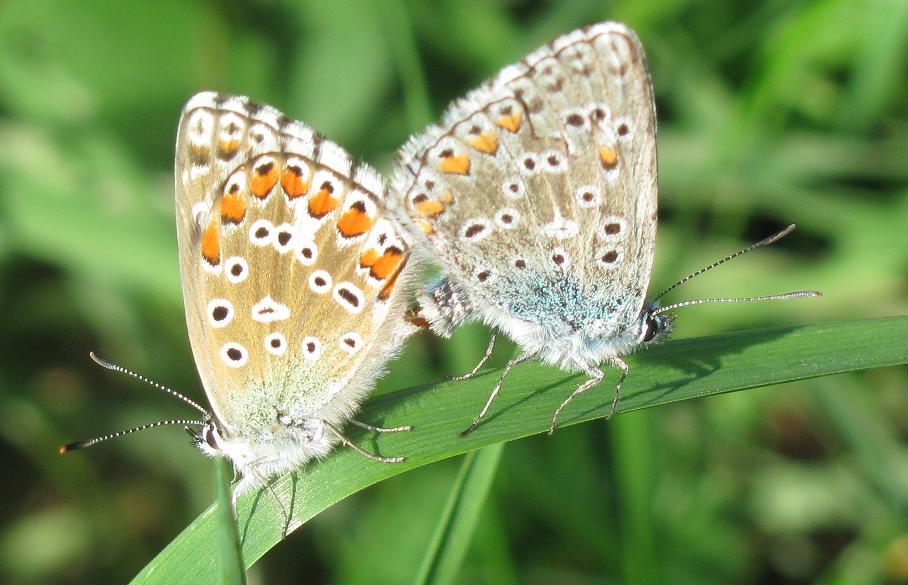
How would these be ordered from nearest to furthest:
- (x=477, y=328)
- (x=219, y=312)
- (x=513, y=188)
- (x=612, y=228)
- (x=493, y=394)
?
(x=493, y=394)
(x=219, y=312)
(x=612, y=228)
(x=513, y=188)
(x=477, y=328)

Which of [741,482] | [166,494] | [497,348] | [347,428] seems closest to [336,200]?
[347,428]

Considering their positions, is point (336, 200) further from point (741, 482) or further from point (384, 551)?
point (741, 482)

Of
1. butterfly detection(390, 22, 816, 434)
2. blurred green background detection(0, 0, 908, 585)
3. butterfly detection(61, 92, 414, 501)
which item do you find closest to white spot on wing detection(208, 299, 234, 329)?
butterfly detection(61, 92, 414, 501)

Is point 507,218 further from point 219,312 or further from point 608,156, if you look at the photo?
point 219,312

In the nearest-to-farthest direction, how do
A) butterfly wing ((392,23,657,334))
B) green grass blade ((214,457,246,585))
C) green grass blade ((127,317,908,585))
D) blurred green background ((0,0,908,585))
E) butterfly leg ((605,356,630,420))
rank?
green grass blade ((214,457,246,585))
green grass blade ((127,317,908,585))
butterfly leg ((605,356,630,420))
butterfly wing ((392,23,657,334))
blurred green background ((0,0,908,585))

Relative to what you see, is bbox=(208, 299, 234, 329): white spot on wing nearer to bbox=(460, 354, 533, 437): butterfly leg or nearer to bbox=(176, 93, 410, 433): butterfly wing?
bbox=(176, 93, 410, 433): butterfly wing

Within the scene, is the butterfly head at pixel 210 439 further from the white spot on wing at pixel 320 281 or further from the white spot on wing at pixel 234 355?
the white spot on wing at pixel 320 281

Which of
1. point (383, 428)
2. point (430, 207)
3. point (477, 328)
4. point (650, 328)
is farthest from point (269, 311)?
point (477, 328)
